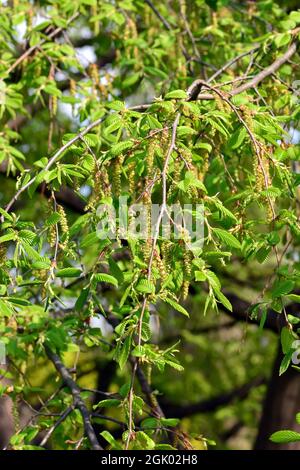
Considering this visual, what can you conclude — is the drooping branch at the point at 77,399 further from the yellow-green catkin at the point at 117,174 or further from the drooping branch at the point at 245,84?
the drooping branch at the point at 245,84

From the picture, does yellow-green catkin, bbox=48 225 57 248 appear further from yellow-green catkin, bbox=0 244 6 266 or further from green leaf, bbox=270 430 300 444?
green leaf, bbox=270 430 300 444

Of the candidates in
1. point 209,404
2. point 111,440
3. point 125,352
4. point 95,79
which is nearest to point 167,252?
point 125,352

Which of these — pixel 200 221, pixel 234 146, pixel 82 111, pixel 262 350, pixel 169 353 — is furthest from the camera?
pixel 262 350

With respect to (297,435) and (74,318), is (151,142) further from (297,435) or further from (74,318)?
(74,318)

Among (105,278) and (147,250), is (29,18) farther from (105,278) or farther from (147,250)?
(147,250)

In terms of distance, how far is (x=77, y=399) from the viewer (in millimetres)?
3953

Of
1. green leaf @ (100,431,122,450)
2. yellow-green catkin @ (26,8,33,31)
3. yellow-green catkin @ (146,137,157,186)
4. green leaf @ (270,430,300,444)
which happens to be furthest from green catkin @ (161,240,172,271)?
yellow-green catkin @ (26,8,33,31)

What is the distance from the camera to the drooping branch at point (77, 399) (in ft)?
12.0

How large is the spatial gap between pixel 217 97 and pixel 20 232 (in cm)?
105

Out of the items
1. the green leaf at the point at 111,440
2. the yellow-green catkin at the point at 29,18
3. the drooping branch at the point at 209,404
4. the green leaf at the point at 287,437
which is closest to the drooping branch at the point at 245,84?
the green leaf at the point at 287,437

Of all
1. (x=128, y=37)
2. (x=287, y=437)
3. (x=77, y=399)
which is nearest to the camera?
(x=287, y=437)

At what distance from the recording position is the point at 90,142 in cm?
331

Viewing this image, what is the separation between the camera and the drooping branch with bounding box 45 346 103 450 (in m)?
3.64

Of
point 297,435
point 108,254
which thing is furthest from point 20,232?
point 297,435
